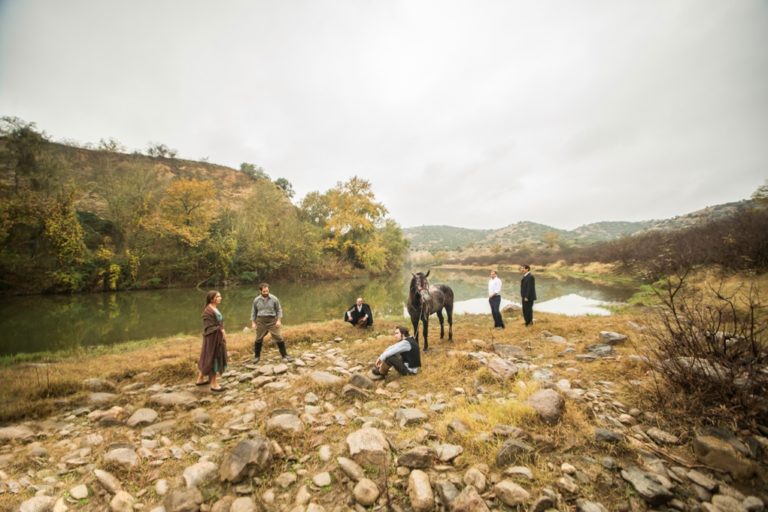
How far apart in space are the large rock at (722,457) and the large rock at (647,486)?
0.70 metres

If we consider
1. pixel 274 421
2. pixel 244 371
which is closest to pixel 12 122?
pixel 244 371

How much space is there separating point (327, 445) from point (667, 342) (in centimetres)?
580

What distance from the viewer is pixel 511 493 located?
2715mm

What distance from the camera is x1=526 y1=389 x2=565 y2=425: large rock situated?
3.79 meters

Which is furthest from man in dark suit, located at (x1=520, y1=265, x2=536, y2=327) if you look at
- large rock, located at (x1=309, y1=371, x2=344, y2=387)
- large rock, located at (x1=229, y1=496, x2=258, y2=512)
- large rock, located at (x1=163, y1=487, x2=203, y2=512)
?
large rock, located at (x1=163, y1=487, x2=203, y2=512)

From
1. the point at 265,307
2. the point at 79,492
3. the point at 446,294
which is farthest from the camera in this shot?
the point at 446,294

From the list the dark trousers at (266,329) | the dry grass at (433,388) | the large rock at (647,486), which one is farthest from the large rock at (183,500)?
the dark trousers at (266,329)

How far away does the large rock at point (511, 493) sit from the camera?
267 centimetres

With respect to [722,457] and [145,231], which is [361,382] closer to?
[722,457]

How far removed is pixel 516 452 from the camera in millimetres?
3234

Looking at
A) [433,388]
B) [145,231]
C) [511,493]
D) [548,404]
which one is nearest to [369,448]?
[511,493]

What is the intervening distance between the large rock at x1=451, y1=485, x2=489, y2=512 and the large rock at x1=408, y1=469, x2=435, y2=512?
23 centimetres

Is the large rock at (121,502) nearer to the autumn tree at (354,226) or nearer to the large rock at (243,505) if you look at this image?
the large rock at (243,505)

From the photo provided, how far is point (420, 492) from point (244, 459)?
2.11 m
